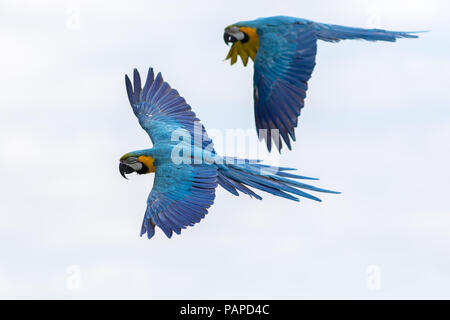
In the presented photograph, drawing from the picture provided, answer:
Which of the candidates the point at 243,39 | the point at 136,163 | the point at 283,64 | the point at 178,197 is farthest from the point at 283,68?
the point at 136,163

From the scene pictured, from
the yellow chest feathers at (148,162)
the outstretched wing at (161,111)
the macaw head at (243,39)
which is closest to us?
the yellow chest feathers at (148,162)

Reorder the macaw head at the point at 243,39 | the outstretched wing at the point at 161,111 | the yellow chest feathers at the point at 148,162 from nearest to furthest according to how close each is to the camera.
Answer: the yellow chest feathers at the point at 148,162
the macaw head at the point at 243,39
the outstretched wing at the point at 161,111

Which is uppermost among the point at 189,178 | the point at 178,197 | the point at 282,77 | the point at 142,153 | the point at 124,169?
the point at 282,77

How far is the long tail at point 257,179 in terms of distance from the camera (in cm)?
1055

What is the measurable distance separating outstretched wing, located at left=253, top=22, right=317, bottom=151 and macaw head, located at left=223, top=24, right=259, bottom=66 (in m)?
0.30

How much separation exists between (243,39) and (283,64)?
2.80ft

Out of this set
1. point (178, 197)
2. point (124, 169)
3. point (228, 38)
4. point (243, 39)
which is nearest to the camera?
point (178, 197)

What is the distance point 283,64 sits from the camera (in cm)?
1073

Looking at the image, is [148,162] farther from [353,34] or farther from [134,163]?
[353,34]

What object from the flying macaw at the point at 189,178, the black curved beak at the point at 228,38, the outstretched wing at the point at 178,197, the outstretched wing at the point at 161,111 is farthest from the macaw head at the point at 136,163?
the black curved beak at the point at 228,38

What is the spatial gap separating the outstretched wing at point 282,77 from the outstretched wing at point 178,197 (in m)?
0.79

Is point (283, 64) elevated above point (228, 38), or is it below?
below

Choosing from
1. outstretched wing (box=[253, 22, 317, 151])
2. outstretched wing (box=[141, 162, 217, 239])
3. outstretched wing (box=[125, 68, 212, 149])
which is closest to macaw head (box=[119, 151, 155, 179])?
outstretched wing (box=[141, 162, 217, 239])

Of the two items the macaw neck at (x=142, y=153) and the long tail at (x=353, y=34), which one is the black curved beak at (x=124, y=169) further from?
the long tail at (x=353, y=34)
